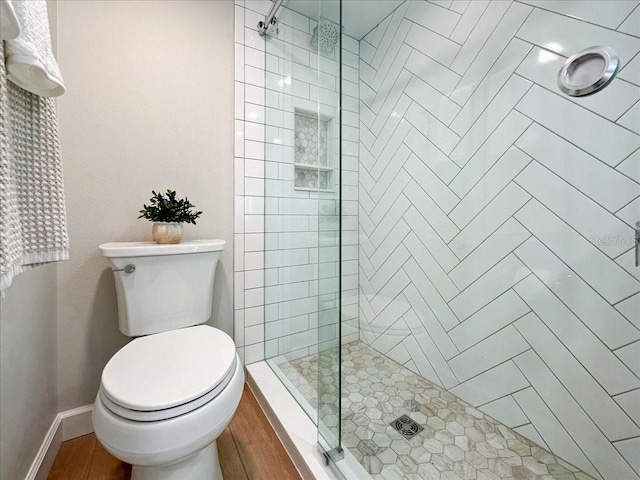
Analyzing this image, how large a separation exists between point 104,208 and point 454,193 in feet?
5.19

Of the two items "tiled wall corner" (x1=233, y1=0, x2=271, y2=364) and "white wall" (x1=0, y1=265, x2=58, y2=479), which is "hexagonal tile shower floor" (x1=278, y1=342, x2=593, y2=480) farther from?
"white wall" (x1=0, y1=265, x2=58, y2=479)

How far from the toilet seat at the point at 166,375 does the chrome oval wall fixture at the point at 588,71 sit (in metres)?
1.49

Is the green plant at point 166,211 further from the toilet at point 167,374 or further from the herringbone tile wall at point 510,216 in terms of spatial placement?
the herringbone tile wall at point 510,216

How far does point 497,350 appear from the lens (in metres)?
1.22

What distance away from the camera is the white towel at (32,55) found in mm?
471

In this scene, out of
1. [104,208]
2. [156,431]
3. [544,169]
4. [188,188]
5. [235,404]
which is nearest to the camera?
[156,431]

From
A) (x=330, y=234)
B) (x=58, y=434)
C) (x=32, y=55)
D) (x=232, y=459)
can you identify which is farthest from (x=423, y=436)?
(x=32, y=55)

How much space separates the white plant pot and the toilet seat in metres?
0.38

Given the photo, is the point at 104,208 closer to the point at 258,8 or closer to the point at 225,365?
the point at 225,365

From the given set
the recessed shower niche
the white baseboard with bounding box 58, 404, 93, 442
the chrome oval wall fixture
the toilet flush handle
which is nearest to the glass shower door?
the recessed shower niche

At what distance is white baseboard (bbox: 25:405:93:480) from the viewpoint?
0.91 metres

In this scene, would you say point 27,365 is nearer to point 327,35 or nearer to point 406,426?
point 406,426

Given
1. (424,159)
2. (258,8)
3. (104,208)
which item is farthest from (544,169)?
(104,208)

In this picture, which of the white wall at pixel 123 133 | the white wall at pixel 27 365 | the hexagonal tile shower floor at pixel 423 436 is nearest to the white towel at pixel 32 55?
the white wall at pixel 27 365
